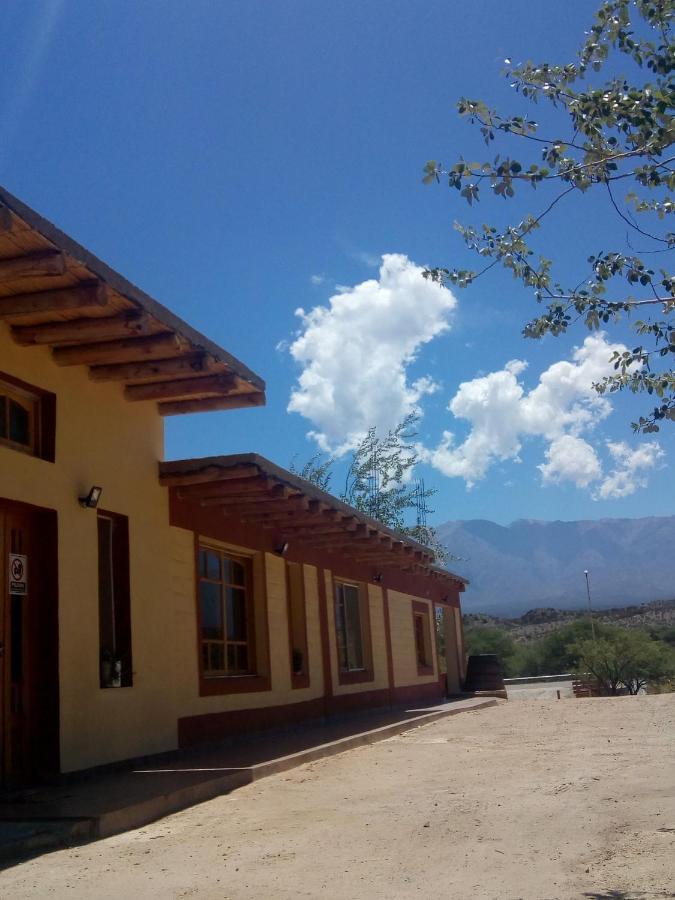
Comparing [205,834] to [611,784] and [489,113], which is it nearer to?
[611,784]

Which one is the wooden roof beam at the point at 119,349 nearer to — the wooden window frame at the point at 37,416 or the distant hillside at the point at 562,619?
the wooden window frame at the point at 37,416

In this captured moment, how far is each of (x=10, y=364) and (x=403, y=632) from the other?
44.0 ft

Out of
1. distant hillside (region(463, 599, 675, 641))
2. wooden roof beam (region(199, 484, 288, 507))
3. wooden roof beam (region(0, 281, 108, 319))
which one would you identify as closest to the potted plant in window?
wooden roof beam (region(199, 484, 288, 507))

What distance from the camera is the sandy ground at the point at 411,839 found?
4.93m

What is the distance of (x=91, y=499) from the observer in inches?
347

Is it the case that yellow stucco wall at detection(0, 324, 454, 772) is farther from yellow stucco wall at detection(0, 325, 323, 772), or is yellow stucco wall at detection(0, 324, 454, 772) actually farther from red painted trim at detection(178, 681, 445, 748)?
red painted trim at detection(178, 681, 445, 748)

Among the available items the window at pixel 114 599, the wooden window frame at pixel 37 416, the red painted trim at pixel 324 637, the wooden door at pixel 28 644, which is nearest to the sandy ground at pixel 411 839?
the wooden door at pixel 28 644

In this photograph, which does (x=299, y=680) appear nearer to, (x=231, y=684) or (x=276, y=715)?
(x=276, y=715)

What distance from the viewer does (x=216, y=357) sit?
359 inches

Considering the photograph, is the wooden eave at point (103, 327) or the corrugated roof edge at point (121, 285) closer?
the corrugated roof edge at point (121, 285)

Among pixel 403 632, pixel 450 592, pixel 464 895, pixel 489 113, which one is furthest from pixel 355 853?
pixel 450 592

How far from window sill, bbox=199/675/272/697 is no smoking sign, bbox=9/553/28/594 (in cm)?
313

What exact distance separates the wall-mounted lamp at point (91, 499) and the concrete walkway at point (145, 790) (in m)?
2.29

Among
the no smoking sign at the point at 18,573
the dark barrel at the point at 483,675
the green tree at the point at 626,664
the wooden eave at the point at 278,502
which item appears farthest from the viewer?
the green tree at the point at 626,664
